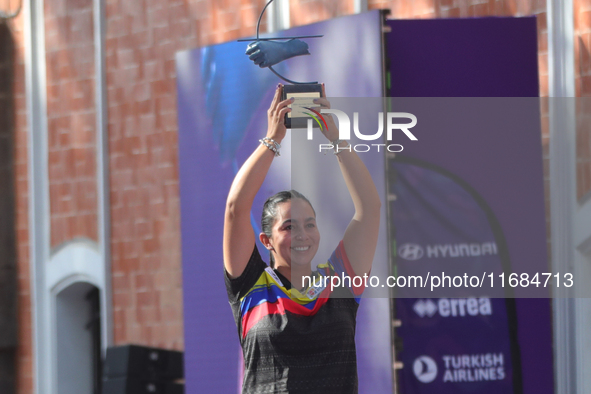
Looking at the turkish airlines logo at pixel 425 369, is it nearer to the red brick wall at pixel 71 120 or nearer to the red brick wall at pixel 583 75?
the red brick wall at pixel 583 75

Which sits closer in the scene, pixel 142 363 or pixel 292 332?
pixel 292 332

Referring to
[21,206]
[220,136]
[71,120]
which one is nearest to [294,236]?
[220,136]

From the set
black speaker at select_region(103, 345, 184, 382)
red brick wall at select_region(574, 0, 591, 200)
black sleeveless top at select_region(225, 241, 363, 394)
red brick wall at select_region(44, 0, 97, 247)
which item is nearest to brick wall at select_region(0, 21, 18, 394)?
red brick wall at select_region(44, 0, 97, 247)

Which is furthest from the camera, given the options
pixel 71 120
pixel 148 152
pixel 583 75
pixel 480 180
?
pixel 71 120

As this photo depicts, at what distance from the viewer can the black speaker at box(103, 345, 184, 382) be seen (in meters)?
4.61

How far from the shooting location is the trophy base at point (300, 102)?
3.44 meters

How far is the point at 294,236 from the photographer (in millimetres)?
3291

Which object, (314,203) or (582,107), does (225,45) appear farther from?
(582,107)

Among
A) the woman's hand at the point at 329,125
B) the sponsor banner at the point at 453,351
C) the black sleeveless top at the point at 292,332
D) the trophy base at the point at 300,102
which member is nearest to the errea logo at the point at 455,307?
the sponsor banner at the point at 453,351

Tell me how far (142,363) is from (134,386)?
0.45 feet

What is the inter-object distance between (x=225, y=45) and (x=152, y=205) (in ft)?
6.42

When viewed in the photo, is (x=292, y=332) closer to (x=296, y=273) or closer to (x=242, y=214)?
(x=296, y=273)

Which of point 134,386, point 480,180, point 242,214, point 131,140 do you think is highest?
point 131,140

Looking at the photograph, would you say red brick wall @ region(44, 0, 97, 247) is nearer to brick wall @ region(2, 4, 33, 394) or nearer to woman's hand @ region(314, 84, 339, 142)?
brick wall @ region(2, 4, 33, 394)
